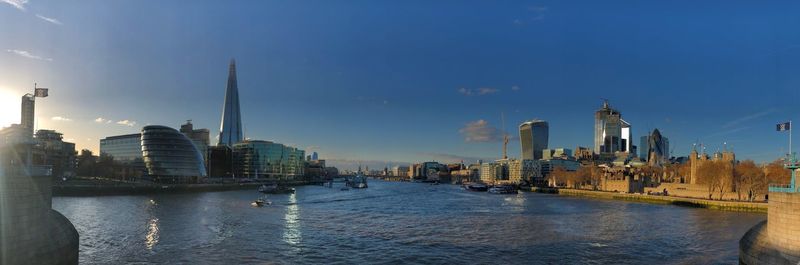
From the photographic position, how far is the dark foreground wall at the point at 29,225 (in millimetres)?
23000

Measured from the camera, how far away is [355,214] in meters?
76.4

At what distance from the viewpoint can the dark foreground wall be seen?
23.0 metres

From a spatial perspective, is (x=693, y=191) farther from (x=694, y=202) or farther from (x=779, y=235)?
(x=779, y=235)

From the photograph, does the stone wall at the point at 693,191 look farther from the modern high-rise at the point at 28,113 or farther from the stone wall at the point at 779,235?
the modern high-rise at the point at 28,113

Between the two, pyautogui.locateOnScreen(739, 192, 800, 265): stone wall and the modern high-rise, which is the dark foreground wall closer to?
the modern high-rise

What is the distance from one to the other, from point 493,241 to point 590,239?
10365 mm

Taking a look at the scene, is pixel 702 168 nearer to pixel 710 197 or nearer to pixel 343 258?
pixel 710 197

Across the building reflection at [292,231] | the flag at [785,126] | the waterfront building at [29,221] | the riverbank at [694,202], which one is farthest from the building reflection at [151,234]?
the riverbank at [694,202]

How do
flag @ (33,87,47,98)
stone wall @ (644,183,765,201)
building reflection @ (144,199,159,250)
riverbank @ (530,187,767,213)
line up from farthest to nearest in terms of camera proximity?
stone wall @ (644,183,765,201), riverbank @ (530,187,767,213), building reflection @ (144,199,159,250), flag @ (33,87,47,98)

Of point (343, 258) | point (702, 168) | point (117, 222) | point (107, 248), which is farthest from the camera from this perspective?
point (702, 168)

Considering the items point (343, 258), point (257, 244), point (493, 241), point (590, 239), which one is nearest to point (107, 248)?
point (257, 244)

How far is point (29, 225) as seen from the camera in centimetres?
2439

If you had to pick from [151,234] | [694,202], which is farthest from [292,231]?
[694,202]

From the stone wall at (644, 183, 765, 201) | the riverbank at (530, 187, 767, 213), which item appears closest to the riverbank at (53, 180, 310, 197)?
the riverbank at (530, 187, 767, 213)
